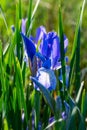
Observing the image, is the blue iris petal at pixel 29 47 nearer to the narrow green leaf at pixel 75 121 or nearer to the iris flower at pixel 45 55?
the iris flower at pixel 45 55

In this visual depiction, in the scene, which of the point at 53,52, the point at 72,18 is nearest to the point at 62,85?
the point at 53,52

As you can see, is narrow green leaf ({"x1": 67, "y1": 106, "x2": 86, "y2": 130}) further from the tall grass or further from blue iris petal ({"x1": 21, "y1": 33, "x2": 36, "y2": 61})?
blue iris petal ({"x1": 21, "y1": 33, "x2": 36, "y2": 61})

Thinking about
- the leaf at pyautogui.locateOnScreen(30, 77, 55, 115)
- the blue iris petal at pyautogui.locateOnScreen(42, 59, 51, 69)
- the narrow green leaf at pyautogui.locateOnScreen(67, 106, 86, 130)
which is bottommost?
the narrow green leaf at pyautogui.locateOnScreen(67, 106, 86, 130)

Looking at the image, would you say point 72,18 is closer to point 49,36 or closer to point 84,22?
point 84,22

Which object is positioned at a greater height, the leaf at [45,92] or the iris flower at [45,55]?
the iris flower at [45,55]

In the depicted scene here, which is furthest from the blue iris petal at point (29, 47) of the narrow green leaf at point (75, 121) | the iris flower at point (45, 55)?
the narrow green leaf at point (75, 121)

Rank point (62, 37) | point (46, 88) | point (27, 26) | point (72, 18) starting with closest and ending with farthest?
point (46, 88) < point (62, 37) < point (27, 26) < point (72, 18)

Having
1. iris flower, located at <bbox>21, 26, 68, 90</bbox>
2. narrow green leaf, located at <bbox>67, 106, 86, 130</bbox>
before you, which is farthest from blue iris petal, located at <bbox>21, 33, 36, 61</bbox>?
narrow green leaf, located at <bbox>67, 106, 86, 130</bbox>

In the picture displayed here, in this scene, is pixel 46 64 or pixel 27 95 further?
pixel 27 95

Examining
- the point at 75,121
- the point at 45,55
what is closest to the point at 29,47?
the point at 45,55

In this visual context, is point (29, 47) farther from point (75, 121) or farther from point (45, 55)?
point (75, 121)

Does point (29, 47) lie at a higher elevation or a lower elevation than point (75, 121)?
higher
